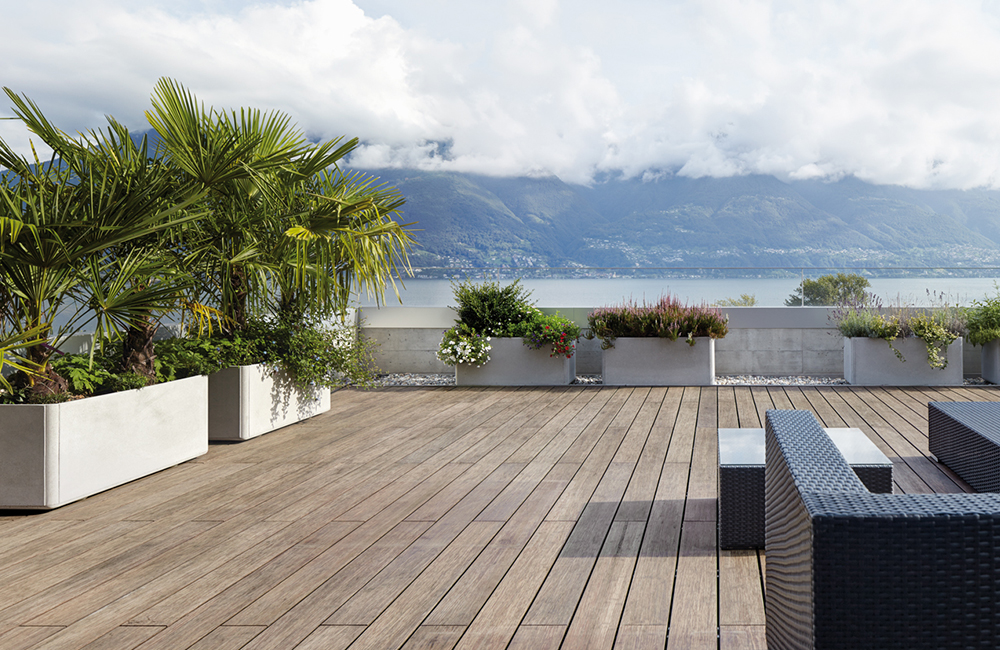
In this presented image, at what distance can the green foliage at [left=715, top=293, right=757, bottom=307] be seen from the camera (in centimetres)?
780

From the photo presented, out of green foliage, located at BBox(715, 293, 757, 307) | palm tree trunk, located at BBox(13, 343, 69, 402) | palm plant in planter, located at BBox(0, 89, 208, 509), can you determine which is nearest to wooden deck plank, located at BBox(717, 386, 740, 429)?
green foliage, located at BBox(715, 293, 757, 307)

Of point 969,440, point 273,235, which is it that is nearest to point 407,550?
point 969,440

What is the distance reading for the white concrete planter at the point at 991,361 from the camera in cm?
662

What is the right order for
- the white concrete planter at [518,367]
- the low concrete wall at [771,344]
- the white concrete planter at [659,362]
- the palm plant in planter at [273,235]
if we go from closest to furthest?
1. the palm plant in planter at [273,235]
2. the white concrete planter at [659,362]
3. the white concrete planter at [518,367]
4. the low concrete wall at [771,344]

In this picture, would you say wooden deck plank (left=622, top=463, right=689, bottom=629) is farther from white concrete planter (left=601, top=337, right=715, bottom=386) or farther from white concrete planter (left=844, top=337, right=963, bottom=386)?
white concrete planter (left=844, top=337, right=963, bottom=386)

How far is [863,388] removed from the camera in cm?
652

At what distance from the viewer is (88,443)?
130 inches

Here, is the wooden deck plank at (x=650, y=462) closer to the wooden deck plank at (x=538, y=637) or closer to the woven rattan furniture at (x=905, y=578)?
the wooden deck plank at (x=538, y=637)

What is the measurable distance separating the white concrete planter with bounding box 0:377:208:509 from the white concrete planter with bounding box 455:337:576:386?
139 inches

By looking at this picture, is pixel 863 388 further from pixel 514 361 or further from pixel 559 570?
pixel 559 570

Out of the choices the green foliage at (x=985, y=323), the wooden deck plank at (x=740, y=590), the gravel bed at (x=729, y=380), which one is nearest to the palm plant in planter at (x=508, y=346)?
the gravel bed at (x=729, y=380)

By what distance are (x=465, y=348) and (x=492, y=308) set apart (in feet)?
1.83

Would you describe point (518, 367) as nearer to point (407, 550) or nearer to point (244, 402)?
point (244, 402)

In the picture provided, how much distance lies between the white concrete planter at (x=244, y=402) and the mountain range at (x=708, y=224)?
53126 mm
